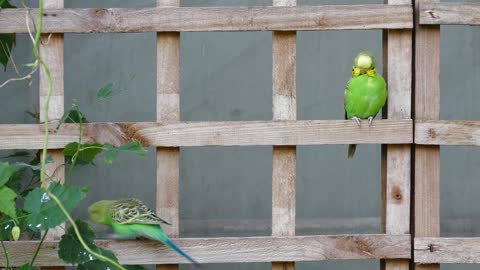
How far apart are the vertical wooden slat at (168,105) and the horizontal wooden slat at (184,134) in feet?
0.13

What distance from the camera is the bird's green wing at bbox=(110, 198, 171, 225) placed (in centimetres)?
323

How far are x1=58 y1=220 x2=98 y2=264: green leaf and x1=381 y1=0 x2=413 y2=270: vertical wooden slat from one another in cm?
91

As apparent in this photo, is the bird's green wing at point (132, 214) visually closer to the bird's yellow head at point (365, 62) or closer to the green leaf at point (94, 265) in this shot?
the green leaf at point (94, 265)

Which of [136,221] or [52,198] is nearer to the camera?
[52,198]

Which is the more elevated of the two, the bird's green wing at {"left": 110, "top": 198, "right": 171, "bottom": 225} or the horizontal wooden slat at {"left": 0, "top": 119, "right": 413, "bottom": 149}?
the horizontal wooden slat at {"left": 0, "top": 119, "right": 413, "bottom": 149}

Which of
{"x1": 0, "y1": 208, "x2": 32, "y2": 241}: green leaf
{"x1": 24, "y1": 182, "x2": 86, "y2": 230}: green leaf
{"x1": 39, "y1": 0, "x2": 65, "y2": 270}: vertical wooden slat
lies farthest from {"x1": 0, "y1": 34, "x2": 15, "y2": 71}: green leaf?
{"x1": 24, "y1": 182, "x2": 86, "y2": 230}: green leaf

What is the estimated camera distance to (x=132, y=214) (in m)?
3.25

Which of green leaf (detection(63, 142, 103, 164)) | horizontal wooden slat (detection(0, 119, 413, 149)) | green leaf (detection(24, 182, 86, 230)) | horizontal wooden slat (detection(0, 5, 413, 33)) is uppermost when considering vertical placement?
horizontal wooden slat (detection(0, 5, 413, 33))

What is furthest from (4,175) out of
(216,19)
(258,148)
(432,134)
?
(258,148)

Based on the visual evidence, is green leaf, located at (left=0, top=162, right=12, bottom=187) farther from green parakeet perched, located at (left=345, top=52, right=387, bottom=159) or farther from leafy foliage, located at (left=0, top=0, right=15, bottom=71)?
green parakeet perched, located at (left=345, top=52, right=387, bottom=159)

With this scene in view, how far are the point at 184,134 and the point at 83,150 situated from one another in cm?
30

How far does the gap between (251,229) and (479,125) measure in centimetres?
183

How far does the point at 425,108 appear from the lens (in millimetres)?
3367

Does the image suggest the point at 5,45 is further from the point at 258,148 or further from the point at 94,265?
the point at 258,148
